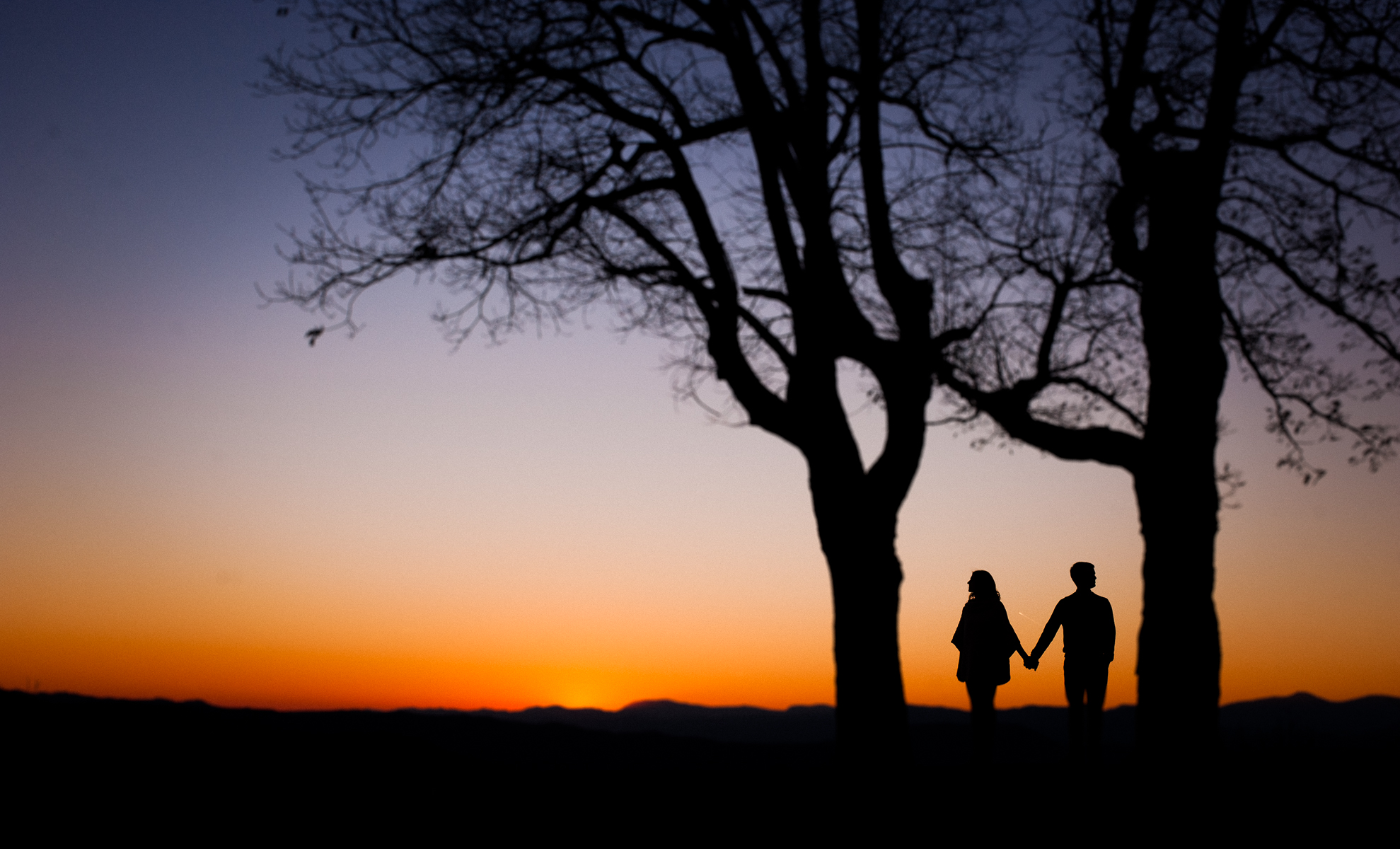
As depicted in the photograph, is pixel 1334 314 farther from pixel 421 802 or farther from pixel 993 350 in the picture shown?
pixel 421 802

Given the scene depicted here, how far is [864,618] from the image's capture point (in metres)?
10.6

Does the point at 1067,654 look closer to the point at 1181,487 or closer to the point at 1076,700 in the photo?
the point at 1076,700

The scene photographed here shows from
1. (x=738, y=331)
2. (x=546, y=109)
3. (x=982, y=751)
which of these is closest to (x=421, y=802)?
(x=982, y=751)

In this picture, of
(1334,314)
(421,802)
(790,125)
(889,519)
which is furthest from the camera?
(790,125)

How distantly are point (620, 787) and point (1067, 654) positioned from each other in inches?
148

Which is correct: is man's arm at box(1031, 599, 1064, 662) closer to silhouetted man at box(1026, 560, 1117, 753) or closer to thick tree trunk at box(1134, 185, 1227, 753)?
silhouetted man at box(1026, 560, 1117, 753)

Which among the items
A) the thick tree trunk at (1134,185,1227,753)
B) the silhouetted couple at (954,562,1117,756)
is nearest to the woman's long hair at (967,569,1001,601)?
the silhouetted couple at (954,562,1117,756)

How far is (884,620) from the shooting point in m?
10.6

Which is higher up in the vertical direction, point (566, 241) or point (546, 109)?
point (546, 109)

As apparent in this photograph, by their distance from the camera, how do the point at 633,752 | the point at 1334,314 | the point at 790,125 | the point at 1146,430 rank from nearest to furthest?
the point at 1146,430 < the point at 1334,314 < the point at 790,125 < the point at 633,752

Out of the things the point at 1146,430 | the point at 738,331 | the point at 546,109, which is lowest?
the point at 1146,430

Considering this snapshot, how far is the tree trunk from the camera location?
1027 centimetres

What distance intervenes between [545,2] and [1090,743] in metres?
9.44

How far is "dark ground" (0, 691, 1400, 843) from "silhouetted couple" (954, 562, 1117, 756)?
34cm
